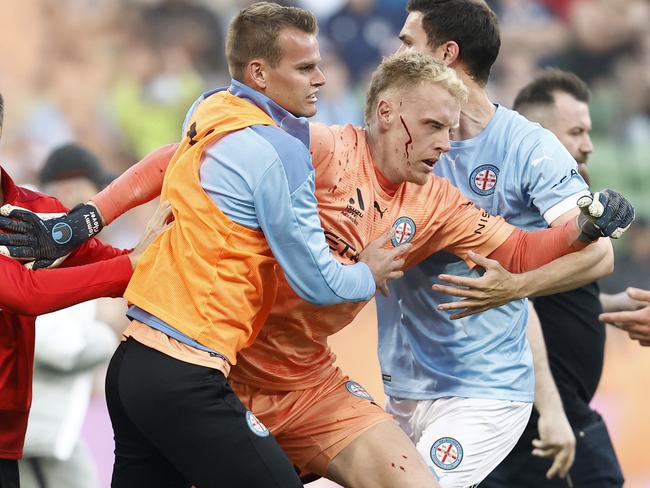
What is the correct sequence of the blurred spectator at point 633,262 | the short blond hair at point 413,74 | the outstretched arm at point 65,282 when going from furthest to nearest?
the blurred spectator at point 633,262
the short blond hair at point 413,74
the outstretched arm at point 65,282

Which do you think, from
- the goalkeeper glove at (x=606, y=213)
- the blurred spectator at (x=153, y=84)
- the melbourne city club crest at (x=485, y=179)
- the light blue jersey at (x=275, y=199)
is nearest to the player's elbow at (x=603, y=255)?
the goalkeeper glove at (x=606, y=213)

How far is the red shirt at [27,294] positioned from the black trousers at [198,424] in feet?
0.86

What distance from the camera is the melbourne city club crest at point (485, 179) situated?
4.18 meters

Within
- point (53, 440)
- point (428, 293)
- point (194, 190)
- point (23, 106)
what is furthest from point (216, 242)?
point (23, 106)

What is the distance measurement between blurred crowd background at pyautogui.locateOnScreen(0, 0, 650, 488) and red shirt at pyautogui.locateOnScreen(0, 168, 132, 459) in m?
6.26

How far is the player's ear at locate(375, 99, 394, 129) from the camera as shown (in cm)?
387

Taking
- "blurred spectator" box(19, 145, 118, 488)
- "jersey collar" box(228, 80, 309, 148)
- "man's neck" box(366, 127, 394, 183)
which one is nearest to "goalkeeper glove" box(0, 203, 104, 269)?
"jersey collar" box(228, 80, 309, 148)

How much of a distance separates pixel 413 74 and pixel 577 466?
225 centimetres

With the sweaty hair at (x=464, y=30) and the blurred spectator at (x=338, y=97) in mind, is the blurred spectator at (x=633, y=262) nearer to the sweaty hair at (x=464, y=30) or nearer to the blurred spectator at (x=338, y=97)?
the blurred spectator at (x=338, y=97)

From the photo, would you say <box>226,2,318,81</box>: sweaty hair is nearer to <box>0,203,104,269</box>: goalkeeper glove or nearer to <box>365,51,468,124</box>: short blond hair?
<box>365,51,468,124</box>: short blond hair

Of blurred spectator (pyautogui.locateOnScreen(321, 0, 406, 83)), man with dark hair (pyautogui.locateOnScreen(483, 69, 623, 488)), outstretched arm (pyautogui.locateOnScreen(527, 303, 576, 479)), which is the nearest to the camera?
outstretched arm (pyautogui.locateOnScreen(527, 303, 576, 479))

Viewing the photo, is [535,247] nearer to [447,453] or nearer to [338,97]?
[447,453]

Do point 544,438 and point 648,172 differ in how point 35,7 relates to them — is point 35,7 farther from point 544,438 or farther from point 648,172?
point 544,438

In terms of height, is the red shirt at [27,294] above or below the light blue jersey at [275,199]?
below
